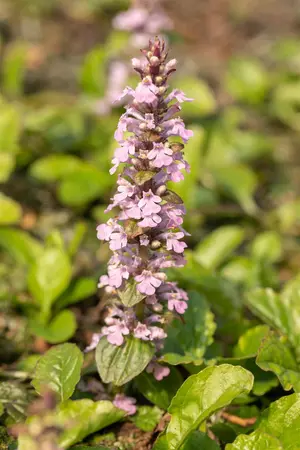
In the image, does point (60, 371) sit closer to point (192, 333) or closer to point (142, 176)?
point (192, 333)

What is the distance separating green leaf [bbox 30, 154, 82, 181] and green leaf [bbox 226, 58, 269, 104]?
2457 mm

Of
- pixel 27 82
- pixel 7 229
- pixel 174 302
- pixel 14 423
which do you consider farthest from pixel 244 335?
pixel 27 82

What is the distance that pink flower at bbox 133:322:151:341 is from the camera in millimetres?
2914

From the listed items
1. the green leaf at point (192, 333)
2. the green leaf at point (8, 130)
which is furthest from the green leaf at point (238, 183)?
the green leaf at point (192, 333)

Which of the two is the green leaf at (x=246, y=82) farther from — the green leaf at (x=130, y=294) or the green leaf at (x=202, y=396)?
the green leaf at (x=202, y=396)

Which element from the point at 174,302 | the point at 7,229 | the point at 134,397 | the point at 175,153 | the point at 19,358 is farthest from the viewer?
the point at 7,229

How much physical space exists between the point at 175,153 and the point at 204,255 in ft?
6.42

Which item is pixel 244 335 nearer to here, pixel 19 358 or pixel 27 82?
pixel 19 358

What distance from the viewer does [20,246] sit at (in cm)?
432

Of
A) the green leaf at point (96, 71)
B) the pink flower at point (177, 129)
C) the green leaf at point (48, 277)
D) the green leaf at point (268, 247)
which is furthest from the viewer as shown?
the green leaf at point (96, 71)

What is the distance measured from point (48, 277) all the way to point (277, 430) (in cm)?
174

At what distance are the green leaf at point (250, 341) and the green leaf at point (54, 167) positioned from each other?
7.90ft

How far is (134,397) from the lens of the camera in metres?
A: 3.31

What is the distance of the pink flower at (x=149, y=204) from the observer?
2.71 meters
